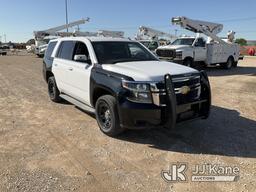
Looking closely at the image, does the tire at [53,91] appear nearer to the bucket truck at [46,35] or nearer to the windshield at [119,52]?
the windshield at [119,52]

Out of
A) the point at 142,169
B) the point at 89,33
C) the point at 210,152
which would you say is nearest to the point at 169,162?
the point at 142,169

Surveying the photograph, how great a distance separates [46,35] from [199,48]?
24.2 metres

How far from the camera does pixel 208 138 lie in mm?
5113

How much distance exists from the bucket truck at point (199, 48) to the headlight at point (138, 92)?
10.8 metres

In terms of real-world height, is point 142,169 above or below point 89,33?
below

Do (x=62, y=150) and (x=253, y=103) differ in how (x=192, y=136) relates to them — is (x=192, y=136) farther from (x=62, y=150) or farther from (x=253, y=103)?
(x=253, y=103)

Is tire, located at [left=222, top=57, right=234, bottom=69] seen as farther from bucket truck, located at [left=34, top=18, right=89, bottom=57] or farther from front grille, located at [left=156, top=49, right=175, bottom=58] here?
bucket truck, located at [left=34, top=18, right=89, bottom=57]

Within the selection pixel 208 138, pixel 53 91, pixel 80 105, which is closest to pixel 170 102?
pixel 208 138

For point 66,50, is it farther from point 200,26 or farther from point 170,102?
point 200,26

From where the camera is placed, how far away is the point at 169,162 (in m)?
4.19

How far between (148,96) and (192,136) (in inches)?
54.1

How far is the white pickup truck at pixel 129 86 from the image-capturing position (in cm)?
448

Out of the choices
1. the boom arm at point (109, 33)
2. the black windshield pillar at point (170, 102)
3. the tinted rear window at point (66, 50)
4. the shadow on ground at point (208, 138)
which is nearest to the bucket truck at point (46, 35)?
the boom arm at point (109, 33)

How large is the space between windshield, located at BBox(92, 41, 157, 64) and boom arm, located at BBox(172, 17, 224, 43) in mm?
10199
